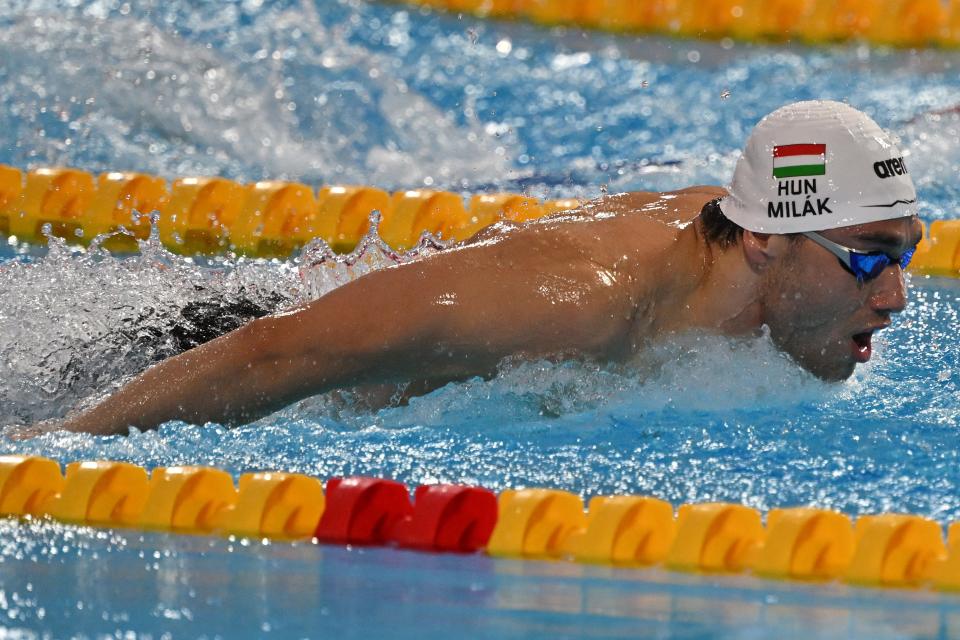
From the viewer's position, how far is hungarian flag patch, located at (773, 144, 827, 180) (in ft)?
9.10

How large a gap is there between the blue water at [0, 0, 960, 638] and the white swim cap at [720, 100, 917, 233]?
0.92ft

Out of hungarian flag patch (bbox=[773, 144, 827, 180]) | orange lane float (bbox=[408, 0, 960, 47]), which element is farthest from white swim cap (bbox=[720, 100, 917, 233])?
orange lane float (bbox=[408, 0, 960, 47])

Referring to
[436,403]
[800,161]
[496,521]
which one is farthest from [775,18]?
[496,521]

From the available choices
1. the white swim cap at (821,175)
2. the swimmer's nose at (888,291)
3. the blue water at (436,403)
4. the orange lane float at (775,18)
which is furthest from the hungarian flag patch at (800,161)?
the orange lane float at (775,18)

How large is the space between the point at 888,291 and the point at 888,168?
0.23m

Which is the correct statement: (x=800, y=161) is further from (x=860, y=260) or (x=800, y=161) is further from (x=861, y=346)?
(x=861, y=346)

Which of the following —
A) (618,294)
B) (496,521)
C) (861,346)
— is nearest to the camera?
(496,521)

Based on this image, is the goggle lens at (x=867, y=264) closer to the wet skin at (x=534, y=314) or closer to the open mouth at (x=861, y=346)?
the wet skin at (x=534, y=314)

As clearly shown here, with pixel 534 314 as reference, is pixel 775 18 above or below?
above

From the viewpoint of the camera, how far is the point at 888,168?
275 cm

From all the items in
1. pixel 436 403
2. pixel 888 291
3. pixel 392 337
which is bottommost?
pixel 436 403

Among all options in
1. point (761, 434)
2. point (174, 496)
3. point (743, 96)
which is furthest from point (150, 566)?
point (743, 96)

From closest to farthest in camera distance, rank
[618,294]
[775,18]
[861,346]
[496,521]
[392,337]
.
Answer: [496,521], [392,337], [618,294], [861,346], [775,18]

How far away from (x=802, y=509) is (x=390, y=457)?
2.57 ft
